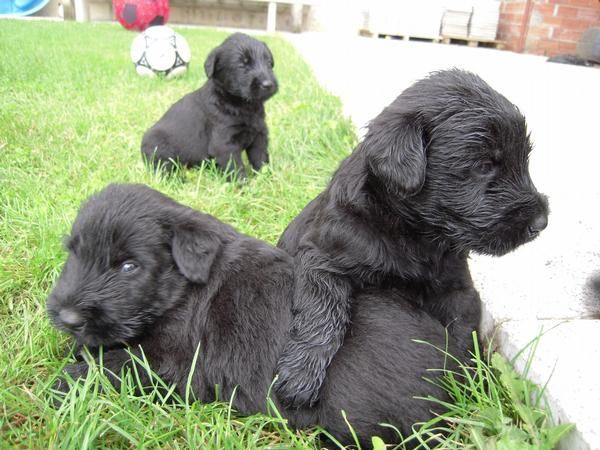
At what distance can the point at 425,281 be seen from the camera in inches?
84.2

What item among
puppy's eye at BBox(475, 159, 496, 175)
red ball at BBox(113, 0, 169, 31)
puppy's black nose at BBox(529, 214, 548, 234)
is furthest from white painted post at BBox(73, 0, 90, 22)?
puppy's black nose at BBox(529, 214, 548, 234)

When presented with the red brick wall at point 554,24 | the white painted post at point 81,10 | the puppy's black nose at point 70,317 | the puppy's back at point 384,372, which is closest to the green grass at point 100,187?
the puppy's back at point 384,372

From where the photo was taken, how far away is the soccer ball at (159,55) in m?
7.37

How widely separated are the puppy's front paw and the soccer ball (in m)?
6.23

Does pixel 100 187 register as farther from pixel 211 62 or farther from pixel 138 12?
pixel 138 12

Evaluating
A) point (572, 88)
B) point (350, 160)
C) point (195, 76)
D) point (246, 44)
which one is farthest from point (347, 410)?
point (195, 76)

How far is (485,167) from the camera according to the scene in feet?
6.42

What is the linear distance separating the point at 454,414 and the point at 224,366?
2.68 ft

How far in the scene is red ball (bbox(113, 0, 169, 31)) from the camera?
44.5 feet

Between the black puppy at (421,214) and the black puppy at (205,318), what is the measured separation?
3.1 inches

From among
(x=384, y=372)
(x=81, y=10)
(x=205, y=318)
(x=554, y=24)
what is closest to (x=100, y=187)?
(x=205, y=318)

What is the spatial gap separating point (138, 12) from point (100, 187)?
11581mm

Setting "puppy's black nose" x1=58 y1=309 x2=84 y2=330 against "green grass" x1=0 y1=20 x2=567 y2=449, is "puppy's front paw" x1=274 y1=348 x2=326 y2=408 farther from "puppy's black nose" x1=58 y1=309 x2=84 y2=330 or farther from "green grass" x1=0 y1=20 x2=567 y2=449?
"puppy's black nose" x1=58 y1=309 x2=84 y2=330

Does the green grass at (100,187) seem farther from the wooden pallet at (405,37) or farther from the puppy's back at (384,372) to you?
the wooden pallet at (405,37)
